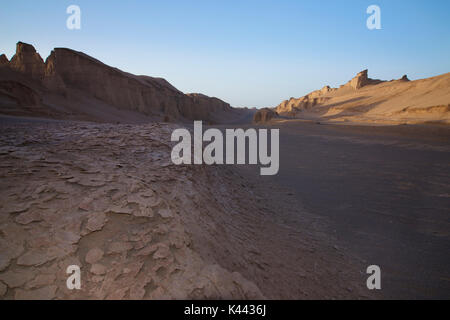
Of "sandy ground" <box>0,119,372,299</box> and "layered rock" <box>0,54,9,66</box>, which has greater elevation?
"layered rock" <box>0,54,9,66</box>

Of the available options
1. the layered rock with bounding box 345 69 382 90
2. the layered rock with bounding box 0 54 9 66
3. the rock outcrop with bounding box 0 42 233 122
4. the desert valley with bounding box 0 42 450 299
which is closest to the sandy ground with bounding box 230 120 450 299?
the desert valley with bounding box 0 42 450 299

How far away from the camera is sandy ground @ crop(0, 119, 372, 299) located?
1.37 m

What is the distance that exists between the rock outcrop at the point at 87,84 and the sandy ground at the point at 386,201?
14816 millimetres

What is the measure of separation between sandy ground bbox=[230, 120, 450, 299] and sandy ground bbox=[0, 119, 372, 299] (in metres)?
0.33

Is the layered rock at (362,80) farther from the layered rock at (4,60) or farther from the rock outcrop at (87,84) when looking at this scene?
the layered rock at (4,60)

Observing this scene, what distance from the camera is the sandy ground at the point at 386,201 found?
2.18 m

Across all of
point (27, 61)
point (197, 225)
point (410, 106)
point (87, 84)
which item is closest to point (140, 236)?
point (197, 225)

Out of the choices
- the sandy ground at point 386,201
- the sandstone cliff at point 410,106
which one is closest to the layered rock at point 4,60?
the sandy ground at point 386,201

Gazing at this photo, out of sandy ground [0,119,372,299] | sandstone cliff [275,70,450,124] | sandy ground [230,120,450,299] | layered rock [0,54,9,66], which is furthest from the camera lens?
layered rock [0,54,9,66]

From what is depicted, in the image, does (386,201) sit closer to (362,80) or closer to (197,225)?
(197,225)

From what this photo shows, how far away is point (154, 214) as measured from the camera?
1799 mm

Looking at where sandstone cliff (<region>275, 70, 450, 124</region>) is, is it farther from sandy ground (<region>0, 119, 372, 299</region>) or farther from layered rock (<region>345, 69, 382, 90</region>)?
sandy ground (<region>0, 119, 372, 299</region>)
